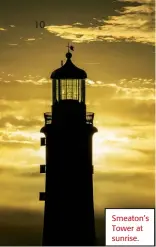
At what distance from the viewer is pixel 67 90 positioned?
2802 centimetres

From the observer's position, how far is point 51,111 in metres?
28.1

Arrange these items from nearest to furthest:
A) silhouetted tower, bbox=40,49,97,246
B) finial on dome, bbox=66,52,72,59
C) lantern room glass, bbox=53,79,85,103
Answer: silhouetted tower, bbox=40,49,97,246 → finial on dome, bbox=66,52,72,59 → lantern room glass, bbox=53,79,85,103

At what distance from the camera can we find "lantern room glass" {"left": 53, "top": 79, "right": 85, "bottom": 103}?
1103 inches

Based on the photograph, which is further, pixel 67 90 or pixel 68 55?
pixel 67 90

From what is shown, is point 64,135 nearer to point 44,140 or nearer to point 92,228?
point 44,140

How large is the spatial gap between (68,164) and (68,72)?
7.20 ft

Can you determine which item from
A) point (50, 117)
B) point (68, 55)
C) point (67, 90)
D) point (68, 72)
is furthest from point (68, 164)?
point (68, 55)

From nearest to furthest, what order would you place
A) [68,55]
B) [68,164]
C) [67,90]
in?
[68,164] → [68,55] → [67,90]

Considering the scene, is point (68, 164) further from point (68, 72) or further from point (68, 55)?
point (68, 55)

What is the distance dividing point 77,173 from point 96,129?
123 cm

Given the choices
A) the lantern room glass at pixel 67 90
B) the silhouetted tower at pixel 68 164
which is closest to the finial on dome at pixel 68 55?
the silhouetted tower at pixel 68 164

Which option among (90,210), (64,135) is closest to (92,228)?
(90,210)

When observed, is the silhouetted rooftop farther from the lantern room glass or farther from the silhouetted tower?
the lantern room glass

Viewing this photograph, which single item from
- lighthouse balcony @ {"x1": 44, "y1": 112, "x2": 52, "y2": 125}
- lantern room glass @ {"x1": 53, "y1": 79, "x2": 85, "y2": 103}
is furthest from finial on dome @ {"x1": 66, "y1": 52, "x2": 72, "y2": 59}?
lighthouse balcony @ {"x1": 44, "y1": 112, "x2": 52, "y2": 125}
